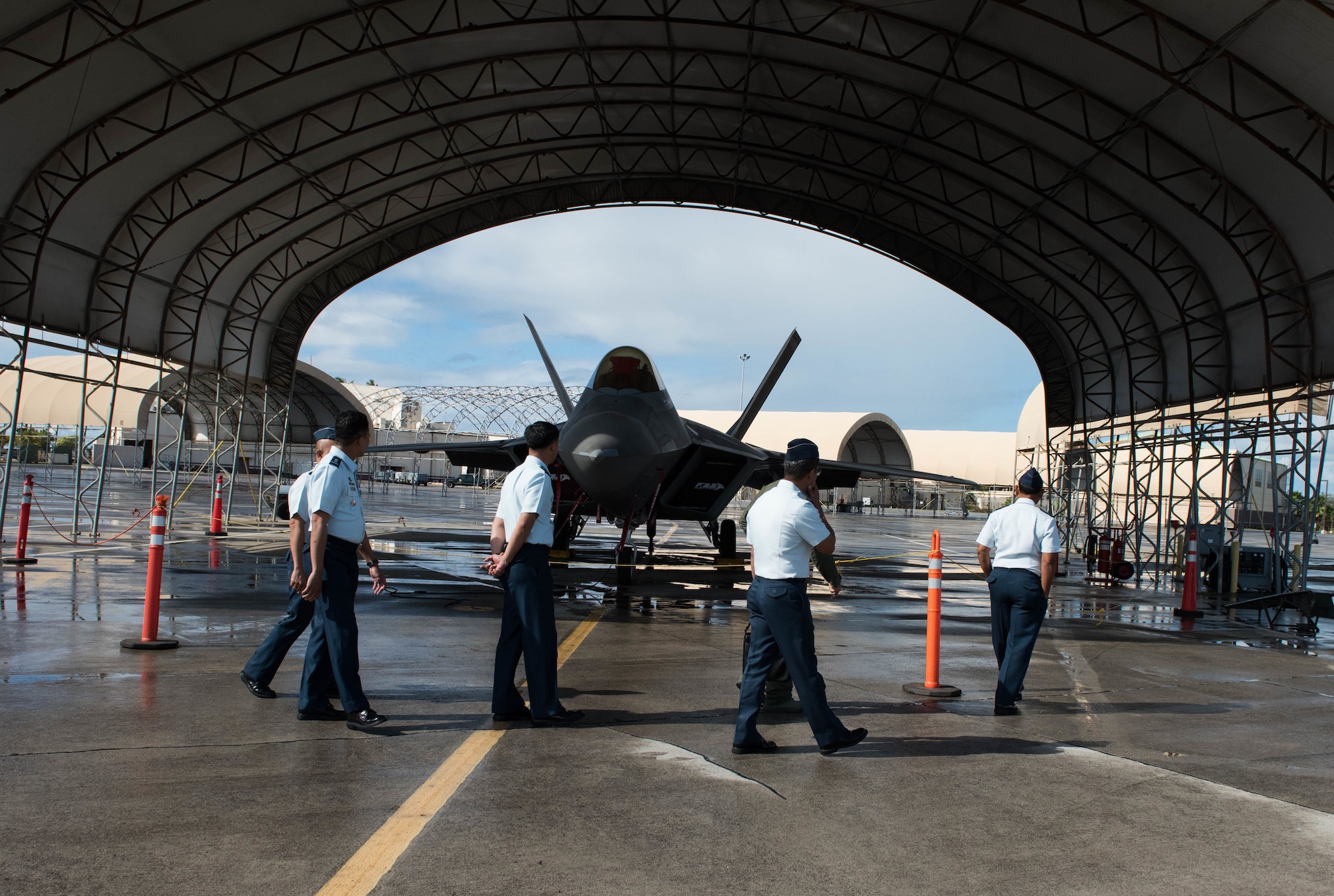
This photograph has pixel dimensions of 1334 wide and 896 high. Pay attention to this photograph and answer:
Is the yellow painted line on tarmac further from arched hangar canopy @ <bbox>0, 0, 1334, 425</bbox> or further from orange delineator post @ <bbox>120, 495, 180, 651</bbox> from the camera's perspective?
arched hangar canopy @ <bbox>0, 0, 1334, 425</bbox>

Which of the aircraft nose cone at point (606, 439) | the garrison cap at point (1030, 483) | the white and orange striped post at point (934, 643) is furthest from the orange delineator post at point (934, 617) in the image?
the aircraft nose cone at point (606, 439)

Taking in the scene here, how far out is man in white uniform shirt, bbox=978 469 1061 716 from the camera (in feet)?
19.1

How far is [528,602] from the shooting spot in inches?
199

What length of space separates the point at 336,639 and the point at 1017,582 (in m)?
4.21

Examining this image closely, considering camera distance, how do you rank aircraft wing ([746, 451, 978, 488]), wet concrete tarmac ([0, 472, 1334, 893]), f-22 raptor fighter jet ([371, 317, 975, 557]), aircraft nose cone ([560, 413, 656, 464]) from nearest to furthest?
wet concrete tarmac ([0, 472, 1334, 893]), aircraft nose cone ([560, 413, 656, 464]), f-22 raptor fighter jet ([371, 317, 975, 557]), aircraft wing ([746, 451, 978, 488])

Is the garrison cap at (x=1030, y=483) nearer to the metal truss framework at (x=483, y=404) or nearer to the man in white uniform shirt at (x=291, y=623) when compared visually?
the man in white uniform shirt at (x=291, y=623)

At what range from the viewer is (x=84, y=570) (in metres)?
12.1

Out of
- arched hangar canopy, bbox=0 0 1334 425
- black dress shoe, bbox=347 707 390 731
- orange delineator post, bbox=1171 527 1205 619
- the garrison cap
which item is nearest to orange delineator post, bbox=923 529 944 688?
the garrison cap

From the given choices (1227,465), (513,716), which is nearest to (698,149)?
(1227,465)

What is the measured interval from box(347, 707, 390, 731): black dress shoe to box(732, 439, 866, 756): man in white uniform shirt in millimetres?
1926

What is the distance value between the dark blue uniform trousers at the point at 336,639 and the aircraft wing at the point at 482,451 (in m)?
10.2

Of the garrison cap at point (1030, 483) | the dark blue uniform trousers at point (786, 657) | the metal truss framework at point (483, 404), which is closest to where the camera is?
the dark blue uniform trousers at point (786, 657)

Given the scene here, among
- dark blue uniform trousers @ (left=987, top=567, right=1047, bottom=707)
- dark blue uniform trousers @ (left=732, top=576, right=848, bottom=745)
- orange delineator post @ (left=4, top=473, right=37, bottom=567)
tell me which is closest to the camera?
dark blue uniform trousers @ (left=732, top=576, right=848, bottom=745)

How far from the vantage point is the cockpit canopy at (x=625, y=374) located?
41.1ft
